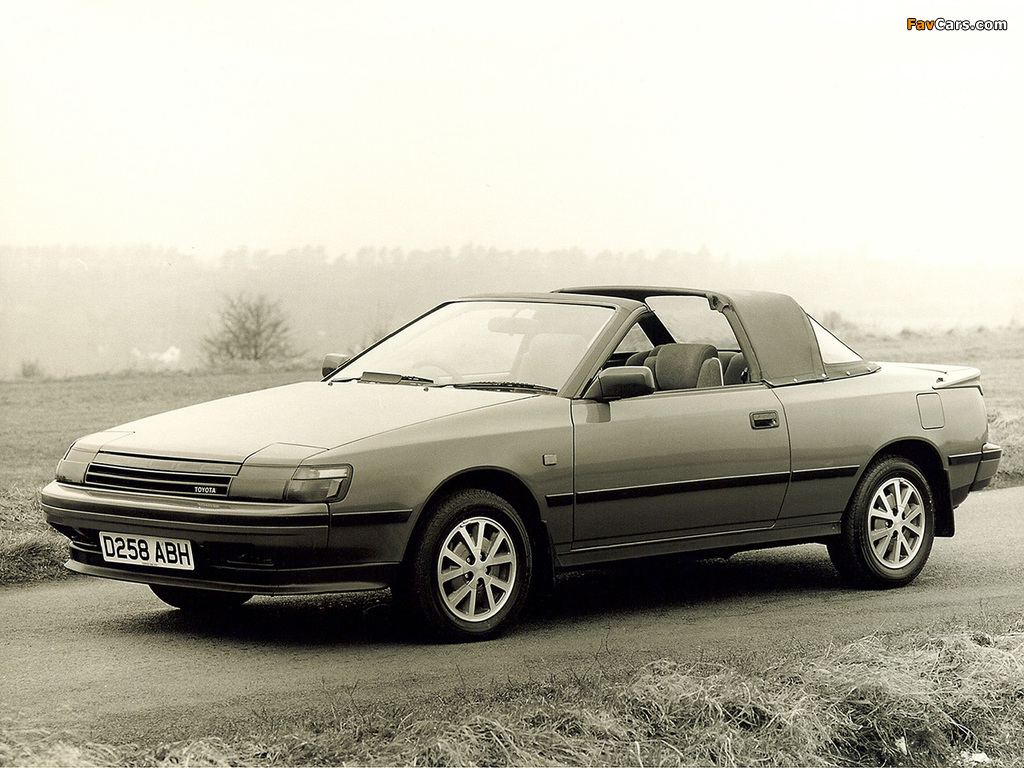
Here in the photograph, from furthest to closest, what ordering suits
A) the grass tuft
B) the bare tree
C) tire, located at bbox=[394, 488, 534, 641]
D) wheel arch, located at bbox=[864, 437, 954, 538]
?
the bare tree, the grass tuft, wheel arch, located at bbox=[864, 437, 954, 538], tire, located at bbox=[394, 488, 534, 641]

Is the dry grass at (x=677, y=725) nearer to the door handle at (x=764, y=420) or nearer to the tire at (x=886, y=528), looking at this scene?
the door handle at (x=764, y=420)

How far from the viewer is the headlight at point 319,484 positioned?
6.30m

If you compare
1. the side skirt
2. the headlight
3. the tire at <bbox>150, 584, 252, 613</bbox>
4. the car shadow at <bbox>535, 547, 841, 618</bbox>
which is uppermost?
the headlight

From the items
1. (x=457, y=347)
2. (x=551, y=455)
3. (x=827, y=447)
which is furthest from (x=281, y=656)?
(x=827, y=447)

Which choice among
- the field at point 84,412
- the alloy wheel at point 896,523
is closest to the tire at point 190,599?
the field at point 84,412

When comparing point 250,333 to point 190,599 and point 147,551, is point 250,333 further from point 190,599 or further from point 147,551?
point 147,551

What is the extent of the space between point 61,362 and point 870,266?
9.85 metres

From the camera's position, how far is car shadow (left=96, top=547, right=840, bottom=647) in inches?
278

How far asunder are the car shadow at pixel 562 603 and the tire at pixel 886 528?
221 millimetres

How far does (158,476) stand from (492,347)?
2.00 meters

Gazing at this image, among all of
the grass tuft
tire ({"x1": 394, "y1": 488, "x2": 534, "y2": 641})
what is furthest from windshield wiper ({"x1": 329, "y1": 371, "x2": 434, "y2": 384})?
the grass tuft

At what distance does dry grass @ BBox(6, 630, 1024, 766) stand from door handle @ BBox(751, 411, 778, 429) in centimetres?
179

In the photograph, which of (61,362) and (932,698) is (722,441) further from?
(61,362)

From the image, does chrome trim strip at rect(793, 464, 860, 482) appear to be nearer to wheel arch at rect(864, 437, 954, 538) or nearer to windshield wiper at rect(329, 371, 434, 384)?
wheel arch at rect(864, 437, 954, 538)
